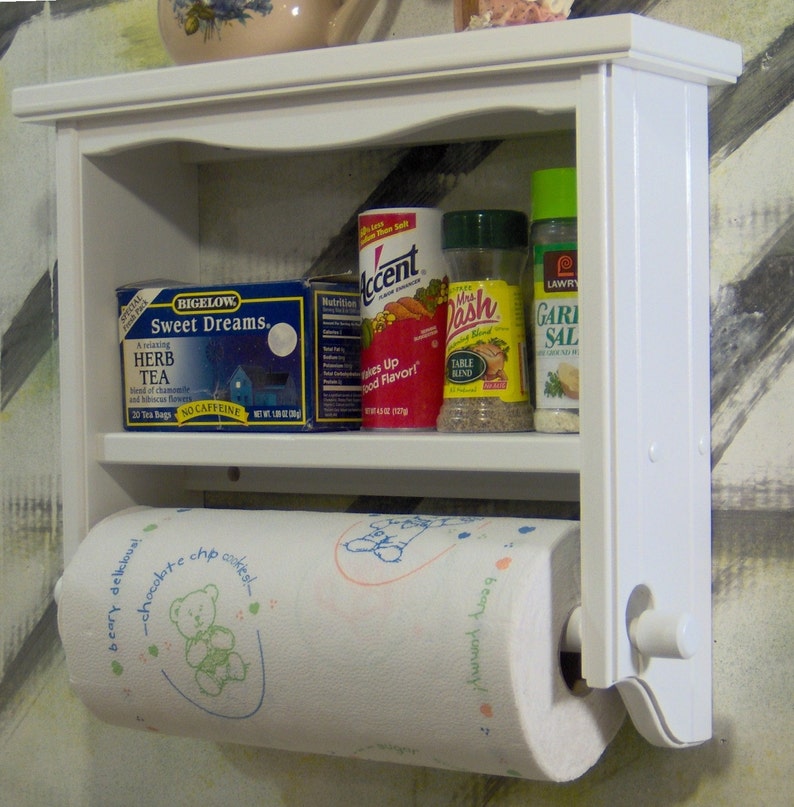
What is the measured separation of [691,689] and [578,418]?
0.20 meters

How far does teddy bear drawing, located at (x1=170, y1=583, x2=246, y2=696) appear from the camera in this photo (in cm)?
72

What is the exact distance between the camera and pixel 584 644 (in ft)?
2.14

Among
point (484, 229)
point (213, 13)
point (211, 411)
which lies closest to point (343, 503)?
point (211, 411)

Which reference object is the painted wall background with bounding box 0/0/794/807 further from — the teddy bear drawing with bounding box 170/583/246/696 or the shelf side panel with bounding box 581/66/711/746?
the teddy bear drawing with bounding box 170/583/246/696

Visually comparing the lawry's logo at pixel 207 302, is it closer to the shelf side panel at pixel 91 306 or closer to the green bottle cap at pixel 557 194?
the shelf side panel at pixel 91 306

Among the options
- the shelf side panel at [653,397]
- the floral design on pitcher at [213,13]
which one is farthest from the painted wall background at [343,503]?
the floral design on pitcher at [213,13]

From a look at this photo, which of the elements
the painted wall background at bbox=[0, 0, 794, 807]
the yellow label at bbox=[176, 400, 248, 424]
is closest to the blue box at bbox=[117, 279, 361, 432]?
the yellow label at bbox=[176, 400, 248, 424]

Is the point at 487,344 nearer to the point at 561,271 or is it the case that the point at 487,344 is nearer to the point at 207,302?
the point at 561,271

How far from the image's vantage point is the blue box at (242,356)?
2.52 ft

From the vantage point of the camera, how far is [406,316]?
77 centimetres

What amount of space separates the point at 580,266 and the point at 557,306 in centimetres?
7

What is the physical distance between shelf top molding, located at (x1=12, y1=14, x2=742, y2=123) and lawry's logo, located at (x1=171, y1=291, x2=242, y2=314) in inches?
5.0

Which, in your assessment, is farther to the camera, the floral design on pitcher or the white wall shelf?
the floral design on pitcher

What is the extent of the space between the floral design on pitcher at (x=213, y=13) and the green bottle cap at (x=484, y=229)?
0.61 feet
